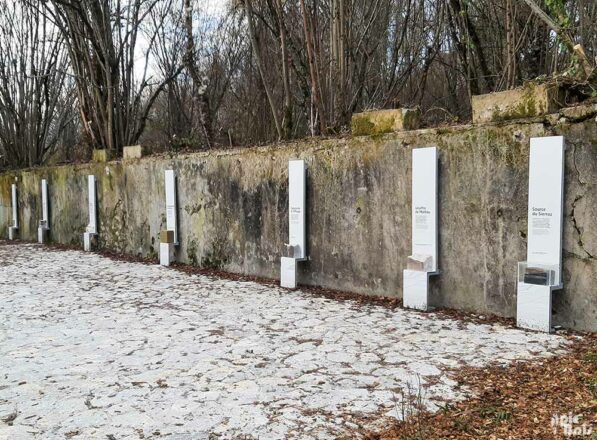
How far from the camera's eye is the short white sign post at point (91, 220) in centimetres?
1273

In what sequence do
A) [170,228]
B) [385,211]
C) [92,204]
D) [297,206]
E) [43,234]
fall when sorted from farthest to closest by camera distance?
[43,234] → [92,204] → [170,228] → [297,206] → [385,211]

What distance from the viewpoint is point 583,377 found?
3928mm

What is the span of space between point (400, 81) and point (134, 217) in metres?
5.94

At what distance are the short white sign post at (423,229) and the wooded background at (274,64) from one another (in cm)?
101

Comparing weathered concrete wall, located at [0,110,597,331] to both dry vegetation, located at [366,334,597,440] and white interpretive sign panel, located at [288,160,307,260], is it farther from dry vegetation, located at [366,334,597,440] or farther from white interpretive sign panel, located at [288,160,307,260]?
Answer: dry vegetation, located at [366,334,597,440]

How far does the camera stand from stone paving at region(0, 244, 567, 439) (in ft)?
11.4

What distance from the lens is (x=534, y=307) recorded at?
17.4 feet

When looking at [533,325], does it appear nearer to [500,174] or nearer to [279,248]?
[500,174]

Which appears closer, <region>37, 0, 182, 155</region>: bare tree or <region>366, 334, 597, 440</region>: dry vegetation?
<region>366, 334, 597, 440</region>: dry vegetation

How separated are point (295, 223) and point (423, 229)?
209cm

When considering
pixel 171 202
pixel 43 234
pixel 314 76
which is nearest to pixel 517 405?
pixel 314 76

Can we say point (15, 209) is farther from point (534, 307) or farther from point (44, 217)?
point (534, 307)

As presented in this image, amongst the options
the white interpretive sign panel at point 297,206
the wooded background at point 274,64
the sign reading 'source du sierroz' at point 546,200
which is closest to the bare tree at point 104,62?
the wooded background at point 274,64

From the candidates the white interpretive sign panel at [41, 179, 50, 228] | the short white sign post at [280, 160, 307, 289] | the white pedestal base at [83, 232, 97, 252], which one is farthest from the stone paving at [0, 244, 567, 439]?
the white interpretive sign panel at [41, 179, 50, 228]
